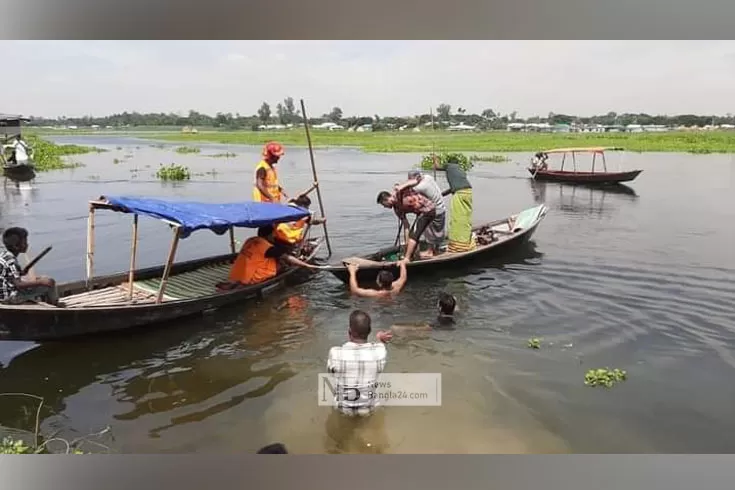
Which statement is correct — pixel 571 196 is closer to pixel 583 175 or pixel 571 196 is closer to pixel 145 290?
pixel 583 175

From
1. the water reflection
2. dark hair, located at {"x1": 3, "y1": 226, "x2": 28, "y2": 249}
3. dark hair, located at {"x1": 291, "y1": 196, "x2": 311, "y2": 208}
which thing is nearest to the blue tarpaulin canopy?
dark hair, located at {"x1": 3, "y1": 226, "x2": 28, "y2": 249}

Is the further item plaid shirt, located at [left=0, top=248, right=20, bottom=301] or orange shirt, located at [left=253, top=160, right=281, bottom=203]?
orange shirt, located at [left=253, top=160, right=281, bottom=203]

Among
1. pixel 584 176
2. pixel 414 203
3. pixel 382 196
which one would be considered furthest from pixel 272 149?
pixel 584 176

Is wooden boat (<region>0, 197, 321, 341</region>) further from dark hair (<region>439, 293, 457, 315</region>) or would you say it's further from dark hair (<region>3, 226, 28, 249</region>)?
dark hair (<region>439, 293, 457, 315</region>)

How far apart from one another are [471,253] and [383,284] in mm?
1295

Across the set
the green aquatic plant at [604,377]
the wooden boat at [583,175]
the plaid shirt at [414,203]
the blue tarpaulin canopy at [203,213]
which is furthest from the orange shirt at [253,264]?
the wooden boat at [583,175]

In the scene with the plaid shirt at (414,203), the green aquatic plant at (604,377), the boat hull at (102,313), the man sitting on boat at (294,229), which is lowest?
the green aquatic plant at (604,377)

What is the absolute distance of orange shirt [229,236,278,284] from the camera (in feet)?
18.2

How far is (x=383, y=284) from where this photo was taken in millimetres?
5781

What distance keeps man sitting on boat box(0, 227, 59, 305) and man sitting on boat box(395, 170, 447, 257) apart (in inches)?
142

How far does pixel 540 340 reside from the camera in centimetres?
489

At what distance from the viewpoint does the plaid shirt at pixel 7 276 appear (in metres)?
4.00

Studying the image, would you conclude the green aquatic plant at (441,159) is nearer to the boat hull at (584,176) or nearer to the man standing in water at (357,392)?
the boat hull at (584,176)
